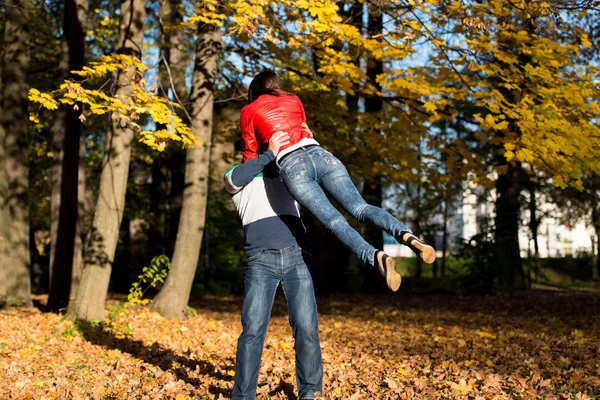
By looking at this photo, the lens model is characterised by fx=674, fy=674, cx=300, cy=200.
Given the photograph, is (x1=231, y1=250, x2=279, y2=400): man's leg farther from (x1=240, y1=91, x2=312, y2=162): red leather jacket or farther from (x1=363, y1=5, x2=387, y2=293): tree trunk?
(x1=363, y1=5, x2=387, y2=293): tree trunk

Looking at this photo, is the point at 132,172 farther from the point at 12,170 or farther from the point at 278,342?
the point at 278,342

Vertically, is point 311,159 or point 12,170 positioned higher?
point 12,170

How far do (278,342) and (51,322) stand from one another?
12.0ft

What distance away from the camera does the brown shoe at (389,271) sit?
4137mm

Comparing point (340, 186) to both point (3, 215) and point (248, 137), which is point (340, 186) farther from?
point (3, 215)

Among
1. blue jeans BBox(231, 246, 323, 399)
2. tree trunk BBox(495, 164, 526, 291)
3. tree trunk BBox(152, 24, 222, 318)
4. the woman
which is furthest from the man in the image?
tree trunk BBox(495, 164, 526, 291)

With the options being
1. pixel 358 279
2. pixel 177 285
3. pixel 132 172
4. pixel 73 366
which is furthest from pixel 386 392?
pixel 132 172

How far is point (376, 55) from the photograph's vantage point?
37.5ft

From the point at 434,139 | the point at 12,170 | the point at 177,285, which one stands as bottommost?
the point at 177,285

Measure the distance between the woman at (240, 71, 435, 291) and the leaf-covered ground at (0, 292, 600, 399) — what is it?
4.78 feet

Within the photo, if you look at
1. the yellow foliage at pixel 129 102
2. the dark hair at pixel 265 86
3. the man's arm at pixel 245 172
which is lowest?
the man's arm at pixel 245 172

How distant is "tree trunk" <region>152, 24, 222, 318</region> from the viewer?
38.0 ft

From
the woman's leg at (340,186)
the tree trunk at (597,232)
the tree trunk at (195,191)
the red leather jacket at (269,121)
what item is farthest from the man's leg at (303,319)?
the tree trunk at (597,232)

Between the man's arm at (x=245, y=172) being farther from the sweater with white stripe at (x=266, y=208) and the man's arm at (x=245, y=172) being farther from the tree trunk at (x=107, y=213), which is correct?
the tree trunk at (x=107, y=213)
